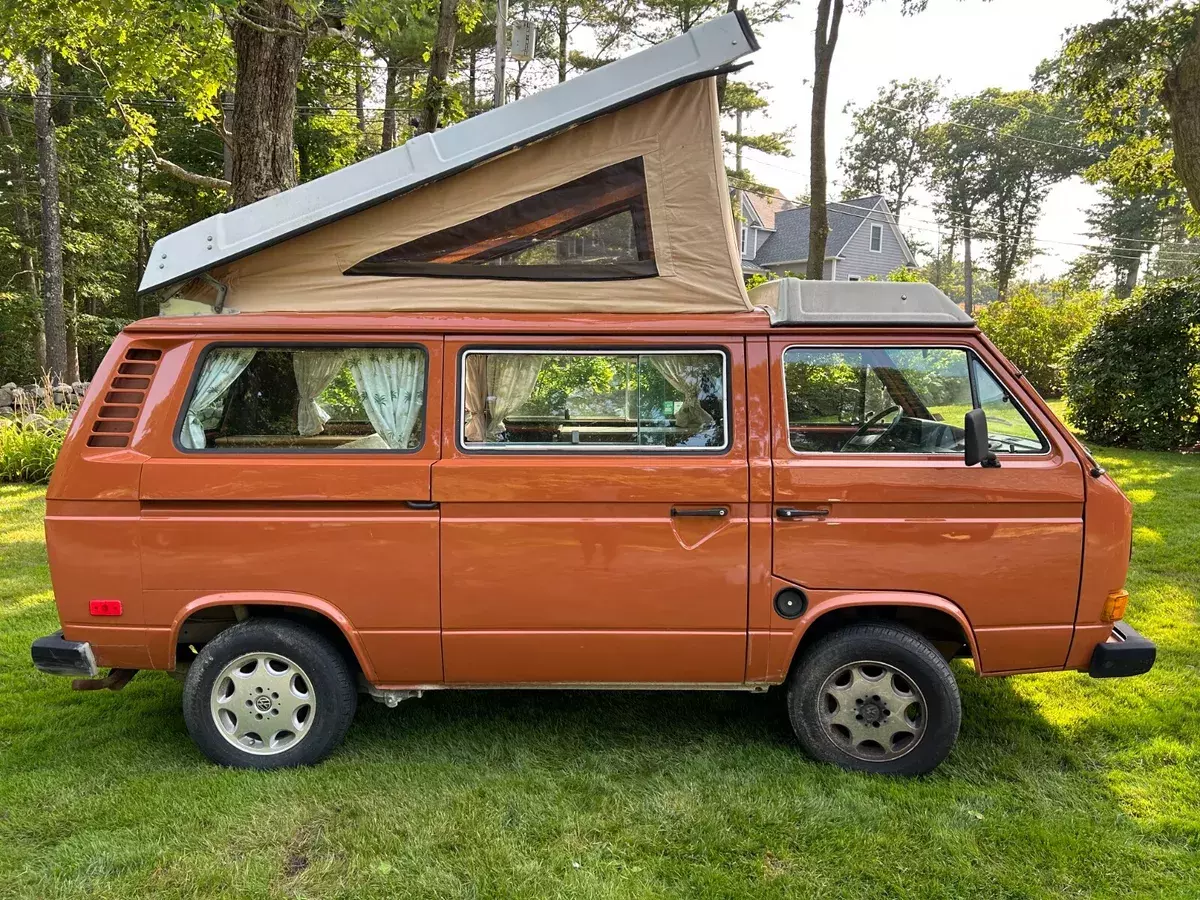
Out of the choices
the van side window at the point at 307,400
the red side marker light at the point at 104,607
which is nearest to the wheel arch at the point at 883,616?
the van side window at the point at 307,400

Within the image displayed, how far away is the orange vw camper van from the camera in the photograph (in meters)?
3.31

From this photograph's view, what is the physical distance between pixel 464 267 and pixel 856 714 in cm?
277

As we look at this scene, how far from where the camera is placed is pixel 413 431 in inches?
134

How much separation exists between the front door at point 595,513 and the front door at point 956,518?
25cm

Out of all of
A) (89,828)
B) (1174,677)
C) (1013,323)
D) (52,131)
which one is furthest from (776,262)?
(89,828)

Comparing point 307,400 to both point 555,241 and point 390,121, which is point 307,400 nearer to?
point 555,241

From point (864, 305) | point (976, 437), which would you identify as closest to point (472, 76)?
point (864, 305)

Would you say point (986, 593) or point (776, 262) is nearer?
point (986, 593)

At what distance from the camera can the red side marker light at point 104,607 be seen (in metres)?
3.34

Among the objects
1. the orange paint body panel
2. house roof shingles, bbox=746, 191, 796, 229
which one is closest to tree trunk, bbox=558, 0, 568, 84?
house roof shingles, bbox=746, 191, 796, 229

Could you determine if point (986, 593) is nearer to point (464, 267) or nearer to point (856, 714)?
point (856, 714)

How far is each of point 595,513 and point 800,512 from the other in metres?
0.90

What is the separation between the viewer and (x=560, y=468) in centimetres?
332

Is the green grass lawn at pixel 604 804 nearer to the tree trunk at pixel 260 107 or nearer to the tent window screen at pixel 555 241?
the tent window screen at pixel 555 241
